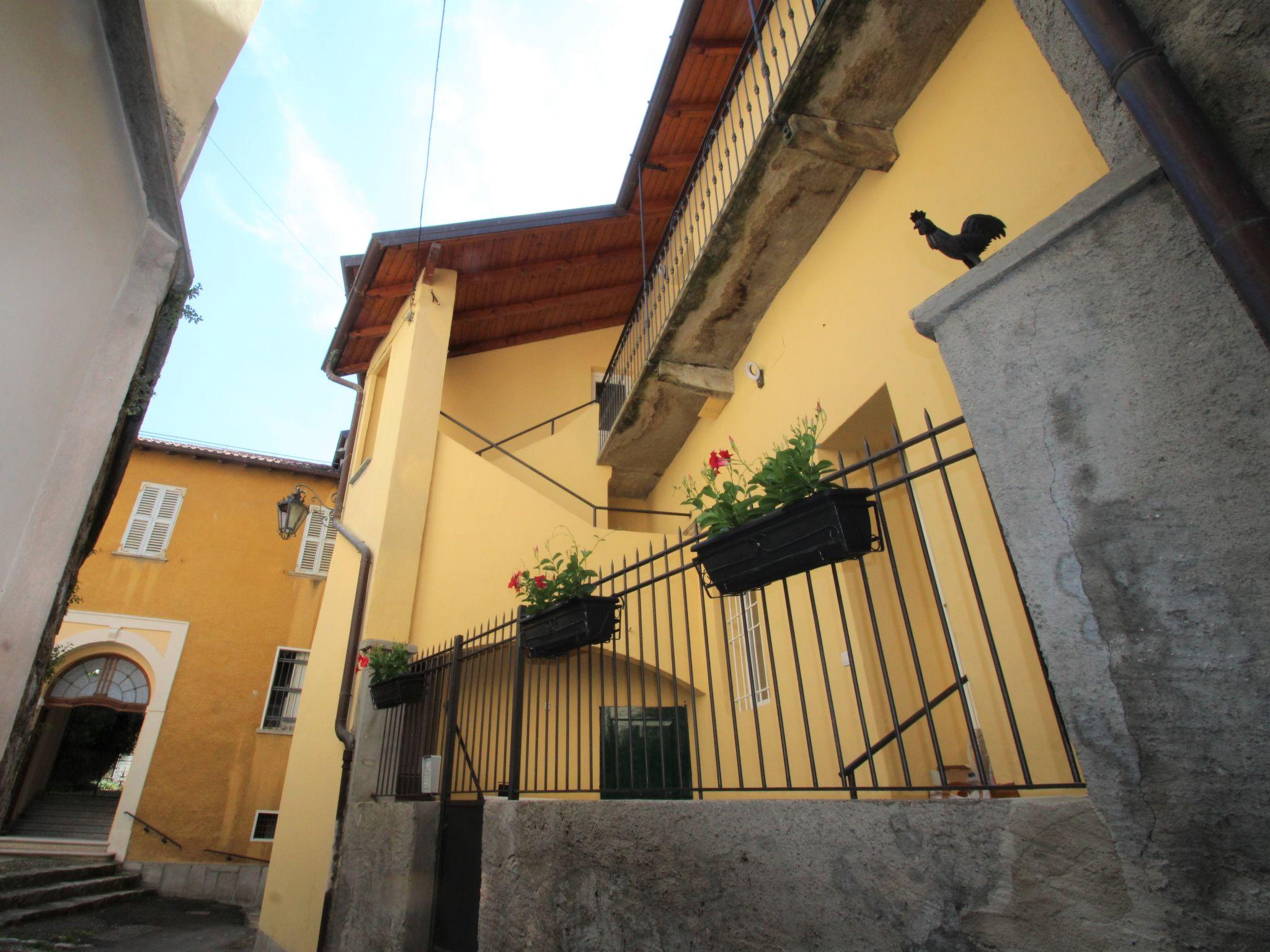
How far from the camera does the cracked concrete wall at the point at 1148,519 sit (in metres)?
1.52

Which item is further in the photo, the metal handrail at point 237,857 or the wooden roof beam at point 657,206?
the metal handrail at point 237,857

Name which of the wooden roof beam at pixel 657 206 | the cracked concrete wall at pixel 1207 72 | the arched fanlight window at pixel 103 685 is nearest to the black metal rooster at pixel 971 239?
the cracked concrete wall at pixel 1207 72

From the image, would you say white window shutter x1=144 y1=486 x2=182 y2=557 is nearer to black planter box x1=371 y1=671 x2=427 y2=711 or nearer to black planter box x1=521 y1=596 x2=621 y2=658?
black planter box x1=371 y1=671 x2=427 y2=711

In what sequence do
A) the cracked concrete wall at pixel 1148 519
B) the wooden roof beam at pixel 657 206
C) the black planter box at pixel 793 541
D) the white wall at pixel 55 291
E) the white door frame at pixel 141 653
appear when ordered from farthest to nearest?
the white door frame at pixel 141 653, the wooden roof beam at pixel 657 206, the black planter box at pixel 793 541, the white wall at pixel 55 291, the cracked concrete wall at pixel 1148 519

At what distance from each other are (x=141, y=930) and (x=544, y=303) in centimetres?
1039

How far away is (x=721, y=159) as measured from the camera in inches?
283

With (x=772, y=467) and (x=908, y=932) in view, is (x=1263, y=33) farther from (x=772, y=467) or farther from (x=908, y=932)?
(x=908, y=932)

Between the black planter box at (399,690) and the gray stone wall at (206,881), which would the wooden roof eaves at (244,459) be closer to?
the gray stone wall at (206,881)

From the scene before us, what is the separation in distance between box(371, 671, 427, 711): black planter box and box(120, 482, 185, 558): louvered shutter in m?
10.2

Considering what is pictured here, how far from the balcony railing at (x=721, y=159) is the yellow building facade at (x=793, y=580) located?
1.07 m

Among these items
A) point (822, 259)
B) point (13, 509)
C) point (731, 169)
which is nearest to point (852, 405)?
point (822, 259)

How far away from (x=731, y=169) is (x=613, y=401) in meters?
4.30

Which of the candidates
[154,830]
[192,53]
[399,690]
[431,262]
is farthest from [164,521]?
[192,53]

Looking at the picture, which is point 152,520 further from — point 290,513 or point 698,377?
point 698,377
